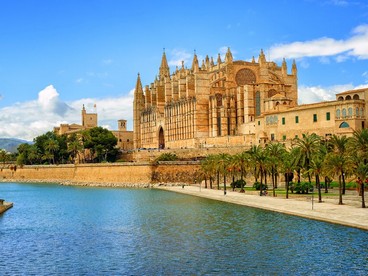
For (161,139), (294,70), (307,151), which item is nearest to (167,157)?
(294,70)

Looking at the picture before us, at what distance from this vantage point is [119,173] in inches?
2734

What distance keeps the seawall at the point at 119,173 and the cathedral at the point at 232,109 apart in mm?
7057

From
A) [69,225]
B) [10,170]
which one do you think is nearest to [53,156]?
[10,170]

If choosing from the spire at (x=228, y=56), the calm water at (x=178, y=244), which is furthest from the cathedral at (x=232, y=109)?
the calm water at (x=178, y=244)

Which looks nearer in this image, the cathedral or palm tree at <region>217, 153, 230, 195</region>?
palm tree at <region>217, 153, 230, 195</region>

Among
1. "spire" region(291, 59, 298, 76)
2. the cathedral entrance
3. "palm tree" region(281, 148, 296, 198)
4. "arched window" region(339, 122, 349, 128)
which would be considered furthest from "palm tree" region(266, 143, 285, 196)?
the cathedral entrance

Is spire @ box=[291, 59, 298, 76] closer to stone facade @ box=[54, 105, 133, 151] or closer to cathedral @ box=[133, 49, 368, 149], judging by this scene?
cathedral @ box=[133, 49, 368, 149]

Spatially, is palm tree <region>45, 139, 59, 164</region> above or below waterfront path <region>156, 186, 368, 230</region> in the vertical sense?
above

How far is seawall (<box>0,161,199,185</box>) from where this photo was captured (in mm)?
65000

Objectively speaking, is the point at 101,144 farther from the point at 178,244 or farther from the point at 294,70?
the point at 178,244

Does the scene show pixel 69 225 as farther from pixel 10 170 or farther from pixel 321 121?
pixel 10 170

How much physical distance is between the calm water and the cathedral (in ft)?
66.5

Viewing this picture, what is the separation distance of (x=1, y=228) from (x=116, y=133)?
86.7 meters

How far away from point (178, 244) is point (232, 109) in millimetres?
52439
